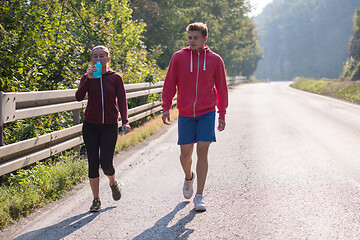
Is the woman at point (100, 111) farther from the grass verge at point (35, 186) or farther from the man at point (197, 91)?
the grass verge at point (35, 186)

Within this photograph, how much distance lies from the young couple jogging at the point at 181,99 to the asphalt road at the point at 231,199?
0.38 meters

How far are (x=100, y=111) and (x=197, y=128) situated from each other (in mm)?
1071

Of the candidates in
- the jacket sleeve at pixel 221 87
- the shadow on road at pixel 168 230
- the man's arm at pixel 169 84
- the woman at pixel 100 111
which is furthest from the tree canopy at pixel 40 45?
the shadow on road at pixel 168 230

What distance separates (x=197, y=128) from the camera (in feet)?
16.0

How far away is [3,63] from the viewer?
6641mm

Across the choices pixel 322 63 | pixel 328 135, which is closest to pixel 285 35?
pixel 322 63

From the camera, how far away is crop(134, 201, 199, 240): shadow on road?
13.1 ft

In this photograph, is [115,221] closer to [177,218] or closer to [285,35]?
[177,218]

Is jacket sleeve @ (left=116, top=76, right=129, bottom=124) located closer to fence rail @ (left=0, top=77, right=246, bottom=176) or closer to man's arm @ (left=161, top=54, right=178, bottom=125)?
man's arm @ (left=161, top=54, right=178, bottom=125)

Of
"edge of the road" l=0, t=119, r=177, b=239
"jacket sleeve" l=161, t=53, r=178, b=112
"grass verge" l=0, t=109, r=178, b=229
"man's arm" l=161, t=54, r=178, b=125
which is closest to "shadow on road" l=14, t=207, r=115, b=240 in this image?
"edge of the road" l=0, t=119, r=177, b=239

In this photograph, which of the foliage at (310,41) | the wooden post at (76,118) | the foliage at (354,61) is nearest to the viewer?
the wooden post at (76,118)

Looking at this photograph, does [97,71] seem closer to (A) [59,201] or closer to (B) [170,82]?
(B) [170,82]

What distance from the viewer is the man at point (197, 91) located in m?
4.78

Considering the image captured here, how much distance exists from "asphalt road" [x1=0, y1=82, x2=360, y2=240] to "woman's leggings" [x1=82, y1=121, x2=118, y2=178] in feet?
1.64
